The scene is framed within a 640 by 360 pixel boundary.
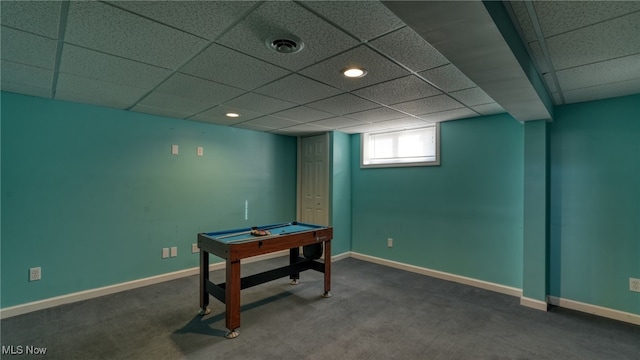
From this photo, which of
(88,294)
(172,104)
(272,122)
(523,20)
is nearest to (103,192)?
(88,294)

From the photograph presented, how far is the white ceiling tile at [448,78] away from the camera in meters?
2.17

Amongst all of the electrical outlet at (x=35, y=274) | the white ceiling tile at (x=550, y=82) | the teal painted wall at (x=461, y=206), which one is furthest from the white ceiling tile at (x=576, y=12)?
the electrical outlet at (x=35, y=274)

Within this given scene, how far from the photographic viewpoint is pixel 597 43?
1785mm

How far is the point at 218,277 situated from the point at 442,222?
10.7 feet

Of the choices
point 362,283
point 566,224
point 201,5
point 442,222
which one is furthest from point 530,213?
point 201,5

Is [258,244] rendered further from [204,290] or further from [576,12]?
[576,12]

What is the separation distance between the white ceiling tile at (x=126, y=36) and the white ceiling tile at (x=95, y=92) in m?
0.84

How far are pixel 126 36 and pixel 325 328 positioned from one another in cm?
270

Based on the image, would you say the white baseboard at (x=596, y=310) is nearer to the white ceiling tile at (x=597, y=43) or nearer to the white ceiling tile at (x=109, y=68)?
the white ceiling tile at (x=597, y=43)

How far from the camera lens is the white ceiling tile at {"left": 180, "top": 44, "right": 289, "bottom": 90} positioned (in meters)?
1.95

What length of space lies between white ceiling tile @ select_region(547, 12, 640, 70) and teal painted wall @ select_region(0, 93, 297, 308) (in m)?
3.99

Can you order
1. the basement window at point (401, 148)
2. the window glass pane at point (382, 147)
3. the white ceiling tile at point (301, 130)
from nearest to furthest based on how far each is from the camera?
the basement window at point (401, 148) < the white ceiling tile at point (301, 130) < the window glass pane at point (382, 147)

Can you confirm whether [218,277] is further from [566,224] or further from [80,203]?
[566,224]

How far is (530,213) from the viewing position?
311 cm
